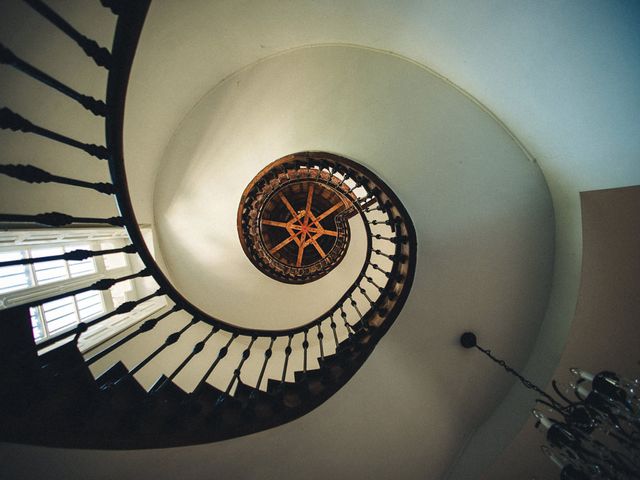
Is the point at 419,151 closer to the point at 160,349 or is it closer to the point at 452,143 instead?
the point at 452,143

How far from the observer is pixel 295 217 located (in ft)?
21.3

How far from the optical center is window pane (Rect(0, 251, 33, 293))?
2.05 m

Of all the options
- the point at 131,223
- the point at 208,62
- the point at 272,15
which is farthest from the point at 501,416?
the point at 208,62

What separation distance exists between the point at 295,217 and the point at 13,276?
483cm

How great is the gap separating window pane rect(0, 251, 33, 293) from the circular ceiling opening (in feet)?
8.04

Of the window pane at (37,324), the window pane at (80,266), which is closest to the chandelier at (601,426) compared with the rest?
the window pane at (37,324)

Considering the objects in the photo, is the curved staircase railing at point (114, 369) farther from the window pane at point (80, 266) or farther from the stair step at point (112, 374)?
the window pane at point (80, 266)

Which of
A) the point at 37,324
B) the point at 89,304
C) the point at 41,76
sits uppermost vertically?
the point at 41,76

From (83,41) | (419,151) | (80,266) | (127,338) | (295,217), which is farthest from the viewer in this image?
(295,217)

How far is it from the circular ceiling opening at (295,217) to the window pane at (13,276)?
245 centimetres

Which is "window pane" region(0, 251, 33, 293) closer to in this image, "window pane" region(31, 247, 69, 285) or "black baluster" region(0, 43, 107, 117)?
"window pane" region(31, 247, 69, 285)

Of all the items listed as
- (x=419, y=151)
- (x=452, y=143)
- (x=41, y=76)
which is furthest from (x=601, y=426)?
(x=41, y=76)

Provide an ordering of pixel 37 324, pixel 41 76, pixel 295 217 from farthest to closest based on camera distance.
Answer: pixel 295 217 < pixel 37 324 < pixel 41 76

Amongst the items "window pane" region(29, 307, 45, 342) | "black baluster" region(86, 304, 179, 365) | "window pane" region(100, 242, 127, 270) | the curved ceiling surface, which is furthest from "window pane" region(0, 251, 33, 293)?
the curved ceiling surface
